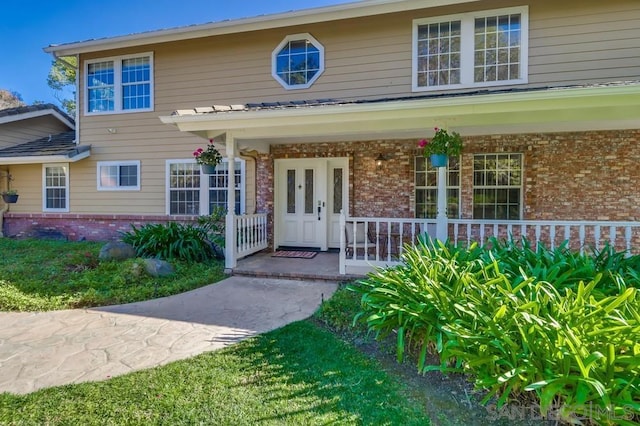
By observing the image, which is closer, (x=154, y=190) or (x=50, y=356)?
(x=50, y=356)

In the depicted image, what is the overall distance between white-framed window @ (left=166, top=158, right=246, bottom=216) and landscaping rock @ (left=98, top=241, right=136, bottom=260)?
236cm

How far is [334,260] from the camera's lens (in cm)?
803

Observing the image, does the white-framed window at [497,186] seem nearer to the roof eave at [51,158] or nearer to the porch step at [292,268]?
the porch step at [292,268]

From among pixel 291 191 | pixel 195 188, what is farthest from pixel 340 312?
pixel 195 188

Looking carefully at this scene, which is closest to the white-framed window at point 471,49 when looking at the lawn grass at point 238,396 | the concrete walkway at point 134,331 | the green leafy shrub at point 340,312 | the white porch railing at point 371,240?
the white porch railing at point 371,240

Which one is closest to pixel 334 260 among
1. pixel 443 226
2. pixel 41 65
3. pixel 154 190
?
pixel 443 226

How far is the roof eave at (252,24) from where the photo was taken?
318 inches

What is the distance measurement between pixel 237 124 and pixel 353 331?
4.39 metres

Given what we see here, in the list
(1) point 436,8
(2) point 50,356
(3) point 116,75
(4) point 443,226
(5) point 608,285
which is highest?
(1) point 436,8

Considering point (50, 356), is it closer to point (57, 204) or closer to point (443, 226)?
point (443, 226)

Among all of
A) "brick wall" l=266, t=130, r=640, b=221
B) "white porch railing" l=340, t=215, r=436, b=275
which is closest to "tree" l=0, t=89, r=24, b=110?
"brick wall" l=266, t=130, r=640, b=221

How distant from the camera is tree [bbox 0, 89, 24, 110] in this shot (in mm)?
29047

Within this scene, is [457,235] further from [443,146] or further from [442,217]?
[443,146]

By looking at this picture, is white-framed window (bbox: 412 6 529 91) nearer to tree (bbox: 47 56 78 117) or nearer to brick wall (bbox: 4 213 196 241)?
brick wall (bbox: 4 213 196 241)
